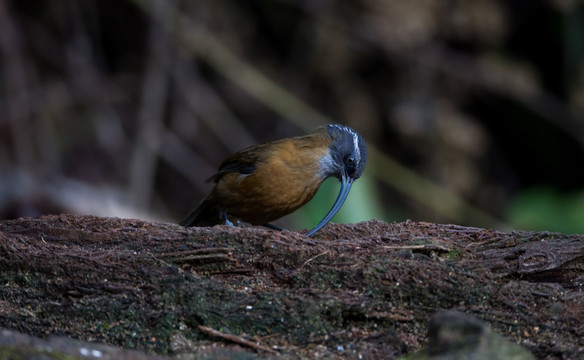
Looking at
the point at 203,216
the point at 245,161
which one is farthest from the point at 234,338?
the point at 203,216

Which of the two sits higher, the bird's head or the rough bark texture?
the bird's head

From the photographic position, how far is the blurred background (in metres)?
9.10

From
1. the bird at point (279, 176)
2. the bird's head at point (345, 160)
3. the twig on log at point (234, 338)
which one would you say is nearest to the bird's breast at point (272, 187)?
the bird at point (279, 176)

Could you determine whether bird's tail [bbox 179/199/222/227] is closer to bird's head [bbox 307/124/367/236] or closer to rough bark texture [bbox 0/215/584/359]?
bird's head [bbox 307/124/367/236]

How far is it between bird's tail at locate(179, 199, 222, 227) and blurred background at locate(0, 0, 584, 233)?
2.61 meters

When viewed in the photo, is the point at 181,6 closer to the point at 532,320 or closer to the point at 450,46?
the point at 450,46

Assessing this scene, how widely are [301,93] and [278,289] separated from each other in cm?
699

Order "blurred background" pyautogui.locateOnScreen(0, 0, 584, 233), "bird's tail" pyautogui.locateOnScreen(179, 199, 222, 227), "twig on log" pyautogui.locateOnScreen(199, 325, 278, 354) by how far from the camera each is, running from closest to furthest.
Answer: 1. "twig on log" pyautogui.locateOnScreen(199, 325, 278, 354)
2. "bird's tail" pyautogui.locateOnScreen(179, 199, 222, 227)
3. "blurred background" pyautogui.locateOnScreen(0, 0, 584, 233)

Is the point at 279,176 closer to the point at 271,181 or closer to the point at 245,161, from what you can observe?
the point at 271,181

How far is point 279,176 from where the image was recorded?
A: 5688mm

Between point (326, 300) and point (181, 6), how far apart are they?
7176mm

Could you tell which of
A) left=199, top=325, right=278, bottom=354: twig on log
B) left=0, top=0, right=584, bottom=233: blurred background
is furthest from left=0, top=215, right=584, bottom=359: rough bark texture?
left=0, top=0, right=584, bottom=233: blurred background

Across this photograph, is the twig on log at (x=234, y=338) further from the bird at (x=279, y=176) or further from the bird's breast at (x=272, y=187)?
the bird's breast at (x=272, y=187)

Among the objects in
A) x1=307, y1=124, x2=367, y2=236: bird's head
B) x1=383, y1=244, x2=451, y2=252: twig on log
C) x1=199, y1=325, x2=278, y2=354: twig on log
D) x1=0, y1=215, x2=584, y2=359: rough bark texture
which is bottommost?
x1=199, y1=325, x2=278, y2=354: twig on log
